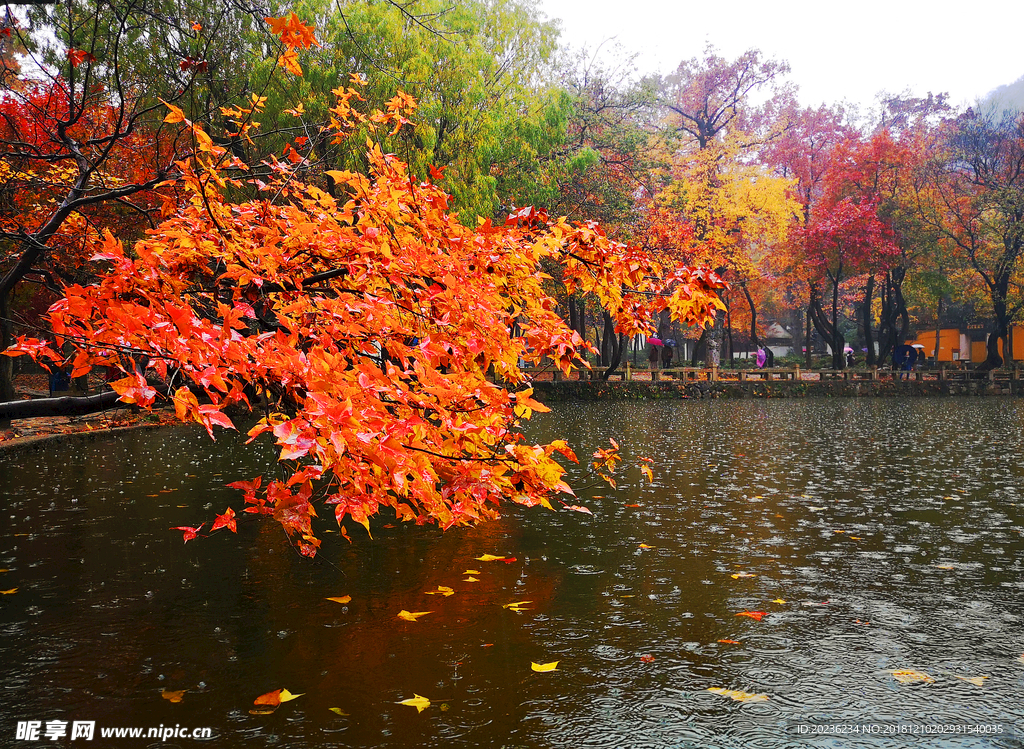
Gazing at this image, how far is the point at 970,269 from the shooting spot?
38.7 metres

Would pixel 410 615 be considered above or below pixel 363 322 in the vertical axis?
below

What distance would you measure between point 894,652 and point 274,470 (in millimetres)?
9375

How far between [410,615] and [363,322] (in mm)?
1873

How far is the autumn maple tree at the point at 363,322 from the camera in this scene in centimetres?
429

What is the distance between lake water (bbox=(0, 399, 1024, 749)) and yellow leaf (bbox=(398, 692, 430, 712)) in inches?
2.3

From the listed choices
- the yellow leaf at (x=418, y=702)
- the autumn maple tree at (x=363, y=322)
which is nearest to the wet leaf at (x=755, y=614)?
the autumn maple tree at (x=363, y=322)

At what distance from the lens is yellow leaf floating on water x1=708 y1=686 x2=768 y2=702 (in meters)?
3.92

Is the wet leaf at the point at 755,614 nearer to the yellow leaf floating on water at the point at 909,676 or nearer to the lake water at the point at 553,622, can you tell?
the lake water at the point at 553,622

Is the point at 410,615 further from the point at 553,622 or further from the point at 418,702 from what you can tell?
the point at 418,702

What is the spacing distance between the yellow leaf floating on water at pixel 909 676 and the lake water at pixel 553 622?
22 millimetres

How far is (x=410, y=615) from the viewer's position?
5.25 m

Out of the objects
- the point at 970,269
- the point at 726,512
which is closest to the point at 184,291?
the point at 726,512

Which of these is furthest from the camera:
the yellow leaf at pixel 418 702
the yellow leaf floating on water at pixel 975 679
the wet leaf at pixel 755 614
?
the wet leaf at pixel 755 614

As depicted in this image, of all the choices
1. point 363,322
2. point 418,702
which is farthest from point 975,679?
point 363,322
